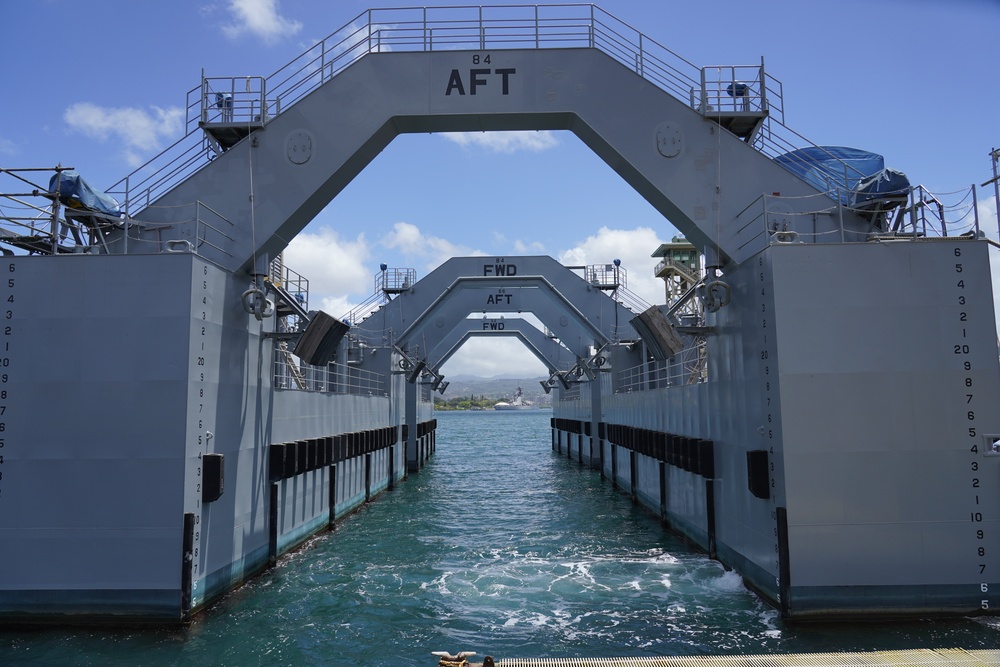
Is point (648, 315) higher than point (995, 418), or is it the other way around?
point (648, 315)

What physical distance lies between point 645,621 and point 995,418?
5.41m

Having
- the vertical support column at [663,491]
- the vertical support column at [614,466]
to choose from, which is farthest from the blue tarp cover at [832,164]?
the vertical support column at [614,466]

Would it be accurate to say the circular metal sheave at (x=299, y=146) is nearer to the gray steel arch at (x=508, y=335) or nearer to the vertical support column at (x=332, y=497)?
the vertical support column at (x=332, y=497)

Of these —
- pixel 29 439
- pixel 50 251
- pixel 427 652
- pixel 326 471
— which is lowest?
pixel 427 652

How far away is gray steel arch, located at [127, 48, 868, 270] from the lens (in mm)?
11984

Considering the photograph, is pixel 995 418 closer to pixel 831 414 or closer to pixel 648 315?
Answer: pixel 831 414

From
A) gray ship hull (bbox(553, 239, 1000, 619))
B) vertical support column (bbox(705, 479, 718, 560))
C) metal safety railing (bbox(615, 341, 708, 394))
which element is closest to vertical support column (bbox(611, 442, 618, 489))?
metal safety railing (bbox(615, 341, 708, 394))

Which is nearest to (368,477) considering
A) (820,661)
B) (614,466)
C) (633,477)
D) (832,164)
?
(633,477)

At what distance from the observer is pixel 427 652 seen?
8.68 meters

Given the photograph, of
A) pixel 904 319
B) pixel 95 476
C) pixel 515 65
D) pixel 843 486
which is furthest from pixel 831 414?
pixel 95 476

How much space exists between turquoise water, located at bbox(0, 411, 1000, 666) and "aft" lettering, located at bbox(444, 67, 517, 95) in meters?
8.78

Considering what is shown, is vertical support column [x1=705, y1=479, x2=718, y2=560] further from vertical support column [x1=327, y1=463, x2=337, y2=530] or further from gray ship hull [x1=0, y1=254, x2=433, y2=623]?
vertical support column [x1=327, y1=463, x2=337, y2=530]

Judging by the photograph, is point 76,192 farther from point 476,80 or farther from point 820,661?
point 820,661

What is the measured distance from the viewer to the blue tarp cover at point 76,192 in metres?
10.7
